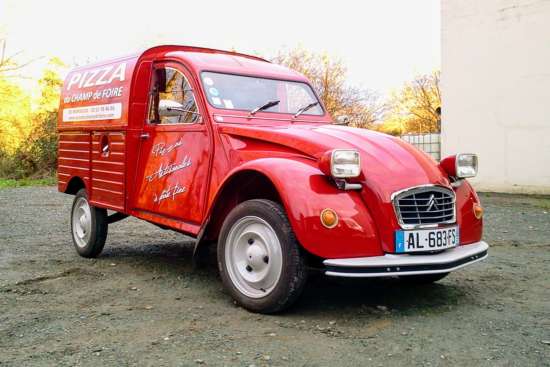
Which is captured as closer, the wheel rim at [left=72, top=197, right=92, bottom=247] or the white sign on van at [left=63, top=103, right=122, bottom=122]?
the white sign on van at [left=63, top=103, right=122, bottom=122]

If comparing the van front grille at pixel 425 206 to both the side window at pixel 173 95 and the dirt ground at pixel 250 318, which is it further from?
the side window at pixel 173 95

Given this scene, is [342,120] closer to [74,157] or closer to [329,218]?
[329,218]

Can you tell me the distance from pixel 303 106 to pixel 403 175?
192cm

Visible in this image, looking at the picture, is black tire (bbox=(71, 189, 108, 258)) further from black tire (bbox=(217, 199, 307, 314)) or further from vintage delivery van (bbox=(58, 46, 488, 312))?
black tire (bbox=(217, 199, 307, 314))

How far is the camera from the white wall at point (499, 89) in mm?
13383

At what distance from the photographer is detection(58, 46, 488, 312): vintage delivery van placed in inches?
151

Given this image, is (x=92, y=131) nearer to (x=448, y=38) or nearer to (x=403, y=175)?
(x=403, y=175)

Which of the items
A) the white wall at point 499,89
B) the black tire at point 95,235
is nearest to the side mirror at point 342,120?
the black tire at point 95,235

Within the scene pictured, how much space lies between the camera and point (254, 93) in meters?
5.45

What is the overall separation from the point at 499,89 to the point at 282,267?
12.0 metres

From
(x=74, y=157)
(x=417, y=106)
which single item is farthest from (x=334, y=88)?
(x=74, y=157)

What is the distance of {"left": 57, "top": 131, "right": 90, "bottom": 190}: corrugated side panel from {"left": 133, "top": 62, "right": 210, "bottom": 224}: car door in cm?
111

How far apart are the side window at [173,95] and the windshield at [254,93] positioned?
8.3 inches

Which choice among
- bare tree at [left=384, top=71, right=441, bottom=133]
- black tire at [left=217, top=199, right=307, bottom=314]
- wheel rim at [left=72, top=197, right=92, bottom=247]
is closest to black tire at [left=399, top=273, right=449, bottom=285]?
black tire at [left=217, top=199, right=307, bottom=314]
